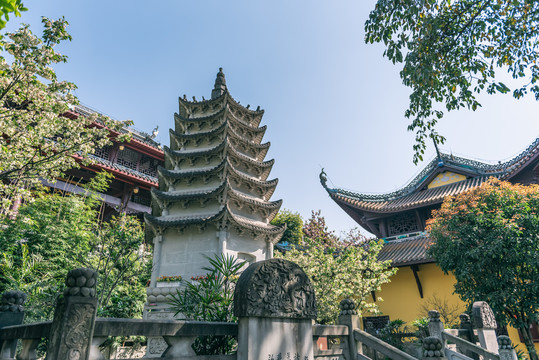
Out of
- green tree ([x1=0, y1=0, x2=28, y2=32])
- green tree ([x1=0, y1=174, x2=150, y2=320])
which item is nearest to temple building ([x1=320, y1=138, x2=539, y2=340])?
green tree ([x1=0, y1=174, x2=150, y2=320])

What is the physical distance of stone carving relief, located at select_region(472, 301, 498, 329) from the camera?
9.03 metres

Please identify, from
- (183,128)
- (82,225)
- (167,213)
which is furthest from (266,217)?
(82,225)

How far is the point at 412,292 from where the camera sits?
1558 centimetres

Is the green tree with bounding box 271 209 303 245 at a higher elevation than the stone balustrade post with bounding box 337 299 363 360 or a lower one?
higher

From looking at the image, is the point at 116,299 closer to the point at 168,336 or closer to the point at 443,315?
the point at 168,336

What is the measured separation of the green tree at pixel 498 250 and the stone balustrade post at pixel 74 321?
36.2 feet

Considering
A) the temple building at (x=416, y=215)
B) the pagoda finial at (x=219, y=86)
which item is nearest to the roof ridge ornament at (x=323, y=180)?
the temple building at (x=416, y=215)

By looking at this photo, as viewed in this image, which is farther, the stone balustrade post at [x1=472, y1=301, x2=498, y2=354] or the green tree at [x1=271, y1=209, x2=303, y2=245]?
the green tree at [x1=271, y1=209, x2=303, y2=245]

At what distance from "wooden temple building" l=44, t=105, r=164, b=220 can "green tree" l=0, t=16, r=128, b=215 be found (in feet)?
36.8

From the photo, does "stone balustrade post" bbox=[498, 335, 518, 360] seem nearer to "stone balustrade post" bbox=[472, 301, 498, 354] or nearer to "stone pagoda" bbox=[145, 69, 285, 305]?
"stone balustrade post" bbox=[472, 301, 498, 354]

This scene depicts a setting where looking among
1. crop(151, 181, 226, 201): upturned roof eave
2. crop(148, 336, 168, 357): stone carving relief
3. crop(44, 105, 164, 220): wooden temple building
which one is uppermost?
crop(44, 105, 164, 220): wooden temple building

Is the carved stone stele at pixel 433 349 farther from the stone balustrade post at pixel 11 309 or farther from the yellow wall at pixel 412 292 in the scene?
the yellow wall at pixel 412 292

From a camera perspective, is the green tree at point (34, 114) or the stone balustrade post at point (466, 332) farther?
the stone balustrade post at point (466, 332)

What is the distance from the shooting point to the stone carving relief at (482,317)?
356 inches
